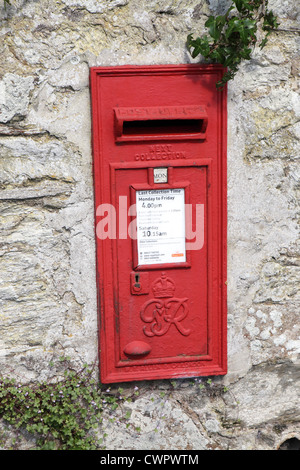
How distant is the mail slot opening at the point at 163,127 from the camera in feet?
7.38

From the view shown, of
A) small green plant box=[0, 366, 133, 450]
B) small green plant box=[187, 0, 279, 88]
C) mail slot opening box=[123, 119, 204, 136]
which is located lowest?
small green plant box=[0, 366, 133, 450]

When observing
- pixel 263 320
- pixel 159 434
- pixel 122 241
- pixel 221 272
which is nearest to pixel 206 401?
pixel 159 434

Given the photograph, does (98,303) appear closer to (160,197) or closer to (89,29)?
(160,197)

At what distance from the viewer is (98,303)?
2416mm

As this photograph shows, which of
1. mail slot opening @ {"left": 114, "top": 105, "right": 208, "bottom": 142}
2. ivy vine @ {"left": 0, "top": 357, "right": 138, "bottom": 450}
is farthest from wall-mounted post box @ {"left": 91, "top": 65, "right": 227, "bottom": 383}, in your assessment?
ivy vine @ {"left": 0, "top": 357, "right": 138, "bottom": 450}

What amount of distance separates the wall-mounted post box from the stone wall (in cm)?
9

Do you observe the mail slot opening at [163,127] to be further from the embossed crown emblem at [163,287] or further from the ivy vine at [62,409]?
the ivy vine at [62,409]

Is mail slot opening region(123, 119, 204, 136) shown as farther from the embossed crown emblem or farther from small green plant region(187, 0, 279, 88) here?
the embossed crown emblem

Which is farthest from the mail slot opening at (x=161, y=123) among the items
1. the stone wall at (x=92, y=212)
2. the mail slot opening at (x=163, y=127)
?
the stone wall at (x=92, y=212)

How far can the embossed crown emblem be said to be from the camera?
2377mm

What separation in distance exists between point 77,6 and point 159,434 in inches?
84.8

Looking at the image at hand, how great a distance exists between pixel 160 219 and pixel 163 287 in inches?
13.3

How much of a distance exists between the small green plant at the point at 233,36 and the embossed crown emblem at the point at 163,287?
0.97 meters

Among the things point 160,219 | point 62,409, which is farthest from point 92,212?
point 62,409
